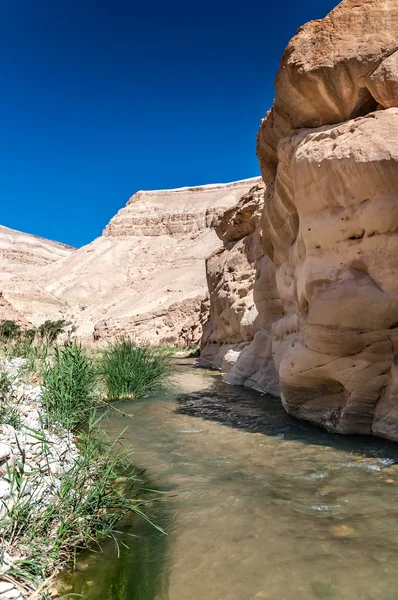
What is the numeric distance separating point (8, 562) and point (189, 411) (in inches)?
245

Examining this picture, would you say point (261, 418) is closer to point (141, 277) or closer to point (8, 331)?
point (8, 331)

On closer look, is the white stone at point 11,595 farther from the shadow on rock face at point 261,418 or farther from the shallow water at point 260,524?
the shadow on rock face at point 261,418

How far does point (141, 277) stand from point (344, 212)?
57402 mm

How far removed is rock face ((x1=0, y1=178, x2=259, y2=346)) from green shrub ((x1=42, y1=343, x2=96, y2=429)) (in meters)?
19.5

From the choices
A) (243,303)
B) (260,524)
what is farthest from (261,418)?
(243,303)

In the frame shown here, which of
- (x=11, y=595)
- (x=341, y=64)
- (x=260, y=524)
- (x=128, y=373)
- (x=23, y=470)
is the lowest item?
(x=260, y=524)

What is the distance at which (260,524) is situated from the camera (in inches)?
145

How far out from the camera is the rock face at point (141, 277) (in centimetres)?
3175

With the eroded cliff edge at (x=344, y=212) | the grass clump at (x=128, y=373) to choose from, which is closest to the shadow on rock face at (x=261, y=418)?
the eroded cliff edge at (x=344, y=212)

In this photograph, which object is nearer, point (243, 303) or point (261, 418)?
point (261, 418)

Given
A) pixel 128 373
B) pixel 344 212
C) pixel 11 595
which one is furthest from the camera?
pixel 128 373

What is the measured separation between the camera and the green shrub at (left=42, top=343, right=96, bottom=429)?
17.9 ft

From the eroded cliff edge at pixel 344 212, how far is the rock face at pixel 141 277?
18.8m

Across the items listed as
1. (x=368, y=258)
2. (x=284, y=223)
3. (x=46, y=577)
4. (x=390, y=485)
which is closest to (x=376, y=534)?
(x=390, y=485)
